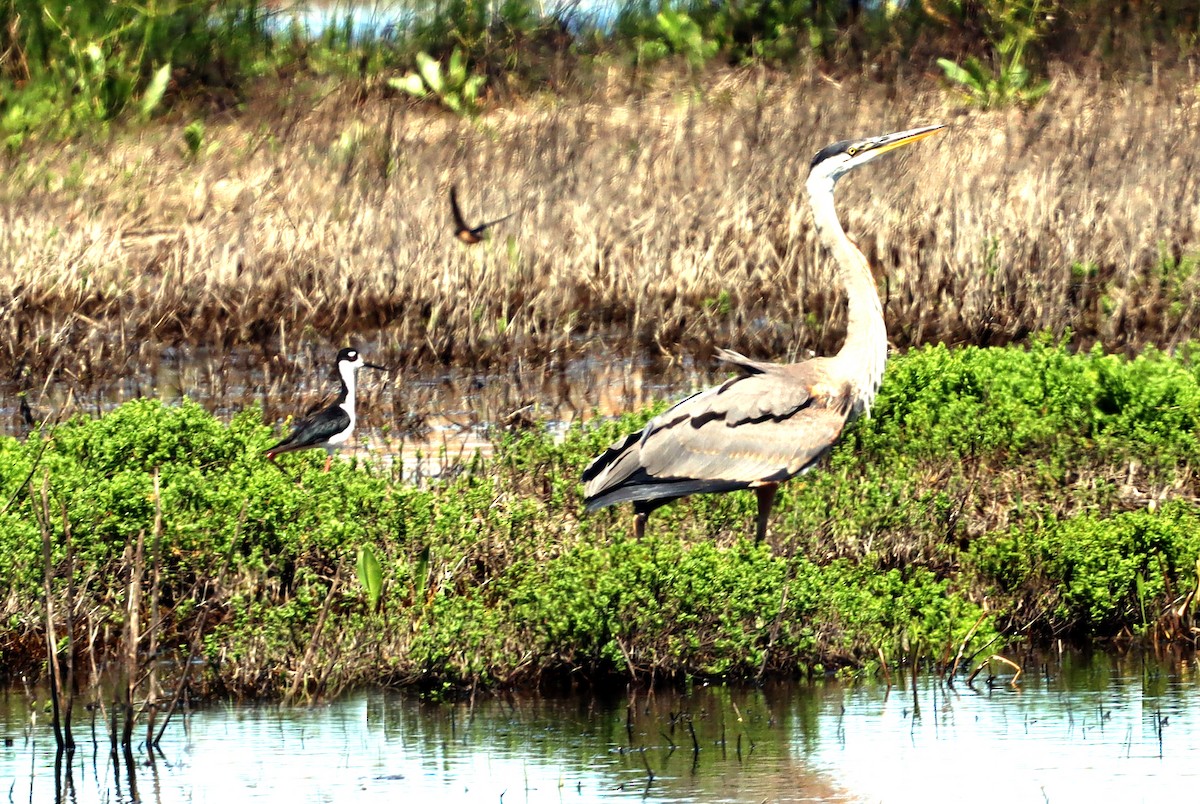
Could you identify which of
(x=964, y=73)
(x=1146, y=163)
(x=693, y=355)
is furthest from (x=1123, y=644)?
(x=964, y=73)

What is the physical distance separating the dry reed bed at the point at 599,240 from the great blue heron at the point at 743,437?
416cm

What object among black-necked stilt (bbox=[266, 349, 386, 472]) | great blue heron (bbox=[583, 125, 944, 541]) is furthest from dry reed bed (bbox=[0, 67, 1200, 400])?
great blue heron (bbox=[583, 125, 944, 541])

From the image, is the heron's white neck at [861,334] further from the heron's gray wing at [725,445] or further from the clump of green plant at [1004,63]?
the clump of green plant at [1004,63]

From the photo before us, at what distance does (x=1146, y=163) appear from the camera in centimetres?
1435

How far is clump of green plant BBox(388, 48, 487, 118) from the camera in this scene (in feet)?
60.3

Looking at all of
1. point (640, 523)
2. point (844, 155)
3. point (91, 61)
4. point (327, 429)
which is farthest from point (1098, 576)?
point (91, 61)

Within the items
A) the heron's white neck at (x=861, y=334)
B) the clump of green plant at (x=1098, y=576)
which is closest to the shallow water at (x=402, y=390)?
the heron's white neck at (x=861, y=334)

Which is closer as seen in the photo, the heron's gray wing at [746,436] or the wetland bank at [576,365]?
the wetland bank at [576,365]

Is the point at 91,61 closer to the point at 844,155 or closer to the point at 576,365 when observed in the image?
the point at 576,365

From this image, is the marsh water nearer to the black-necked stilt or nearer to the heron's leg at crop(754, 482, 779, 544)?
the heron's leg at crop(754, 482, 779, 544)

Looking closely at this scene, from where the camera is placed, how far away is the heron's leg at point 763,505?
7391 millimetres

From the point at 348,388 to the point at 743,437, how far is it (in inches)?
132

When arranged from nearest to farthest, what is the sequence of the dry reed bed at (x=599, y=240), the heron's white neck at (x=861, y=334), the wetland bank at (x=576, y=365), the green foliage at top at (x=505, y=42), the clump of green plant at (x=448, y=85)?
the wetland bank at (x=576, y=365), the heron's white neck at (x=861, y=334), the dry reed bed at (x=599, y=240), the green foliage at top at (x=505, y=42), the clump of green plant at (x=448, y=85)

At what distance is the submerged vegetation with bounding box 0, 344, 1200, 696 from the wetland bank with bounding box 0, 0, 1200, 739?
2 cm
